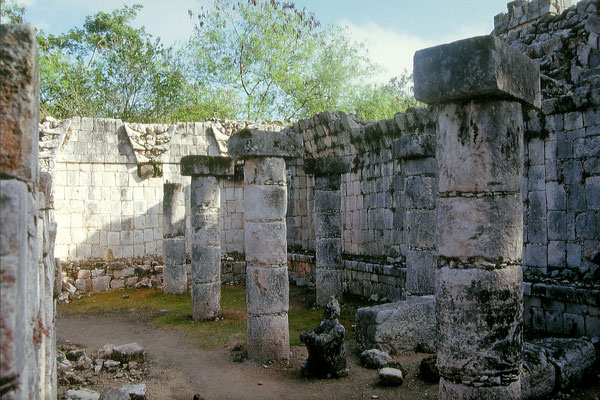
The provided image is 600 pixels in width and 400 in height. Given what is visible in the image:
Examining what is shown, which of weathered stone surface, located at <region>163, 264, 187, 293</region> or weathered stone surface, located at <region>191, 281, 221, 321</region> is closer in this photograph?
weathered stone surface, located at <region>191, 281, 221, 321</region>

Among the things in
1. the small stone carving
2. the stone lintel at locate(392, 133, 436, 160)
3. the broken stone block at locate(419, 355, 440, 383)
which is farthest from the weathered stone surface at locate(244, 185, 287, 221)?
the broken stone block at locate(419, 355, 440, 383)

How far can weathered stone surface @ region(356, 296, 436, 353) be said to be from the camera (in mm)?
7656

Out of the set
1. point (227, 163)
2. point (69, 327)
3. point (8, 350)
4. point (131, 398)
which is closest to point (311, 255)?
point (227, 163)

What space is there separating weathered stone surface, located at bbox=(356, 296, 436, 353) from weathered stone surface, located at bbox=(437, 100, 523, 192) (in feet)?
13.1

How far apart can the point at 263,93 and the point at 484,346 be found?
81.2ft

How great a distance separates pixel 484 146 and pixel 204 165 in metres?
7.53

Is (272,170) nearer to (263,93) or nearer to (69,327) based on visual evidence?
(69,327)

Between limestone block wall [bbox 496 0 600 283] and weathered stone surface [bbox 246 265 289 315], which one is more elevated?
limestone block wall [bbox 496 0 600 283]

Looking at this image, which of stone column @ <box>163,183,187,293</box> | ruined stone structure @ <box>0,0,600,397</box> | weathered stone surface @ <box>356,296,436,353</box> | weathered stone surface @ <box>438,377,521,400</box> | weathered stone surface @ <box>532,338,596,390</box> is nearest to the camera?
ruined stone structure @ <box>0,0,600,397</box>

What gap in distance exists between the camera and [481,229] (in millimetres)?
4012

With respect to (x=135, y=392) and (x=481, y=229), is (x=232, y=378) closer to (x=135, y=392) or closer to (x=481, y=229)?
(x=135, y=392)

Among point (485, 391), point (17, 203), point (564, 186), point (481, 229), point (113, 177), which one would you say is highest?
point (113, 177)

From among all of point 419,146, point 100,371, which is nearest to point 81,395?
point 100,371

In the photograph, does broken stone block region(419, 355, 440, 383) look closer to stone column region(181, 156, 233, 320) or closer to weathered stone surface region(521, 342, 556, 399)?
weathered stone surface region(521, 342, 556, 399)
